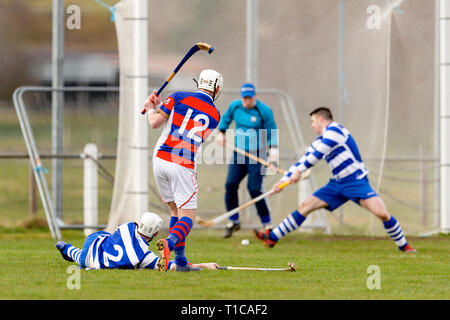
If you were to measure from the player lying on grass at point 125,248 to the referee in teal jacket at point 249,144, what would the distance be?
405cm

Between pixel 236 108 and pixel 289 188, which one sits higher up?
pixel 236 108

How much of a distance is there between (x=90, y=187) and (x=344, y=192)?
3836 millimetres

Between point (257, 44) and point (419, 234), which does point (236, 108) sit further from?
point (419, 234)

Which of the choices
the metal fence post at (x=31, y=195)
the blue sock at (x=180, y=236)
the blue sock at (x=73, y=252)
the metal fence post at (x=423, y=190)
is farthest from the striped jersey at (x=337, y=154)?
the metal fence post at (x=31, y=195)

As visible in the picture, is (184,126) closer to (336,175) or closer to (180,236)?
(180,236)

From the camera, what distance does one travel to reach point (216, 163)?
12852 millimetres

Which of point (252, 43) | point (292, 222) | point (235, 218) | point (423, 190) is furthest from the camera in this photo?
point (252, 43)

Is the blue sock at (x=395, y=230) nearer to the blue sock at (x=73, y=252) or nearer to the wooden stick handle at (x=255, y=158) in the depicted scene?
the wooden stick handle at (x=255, y=158)

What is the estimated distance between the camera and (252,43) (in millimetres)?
12914

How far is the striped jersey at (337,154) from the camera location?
9.70 metres

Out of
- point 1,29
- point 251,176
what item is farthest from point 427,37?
point 1,29

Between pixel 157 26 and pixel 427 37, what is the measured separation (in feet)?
12.5

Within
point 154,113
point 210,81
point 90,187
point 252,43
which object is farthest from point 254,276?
point 252,43
